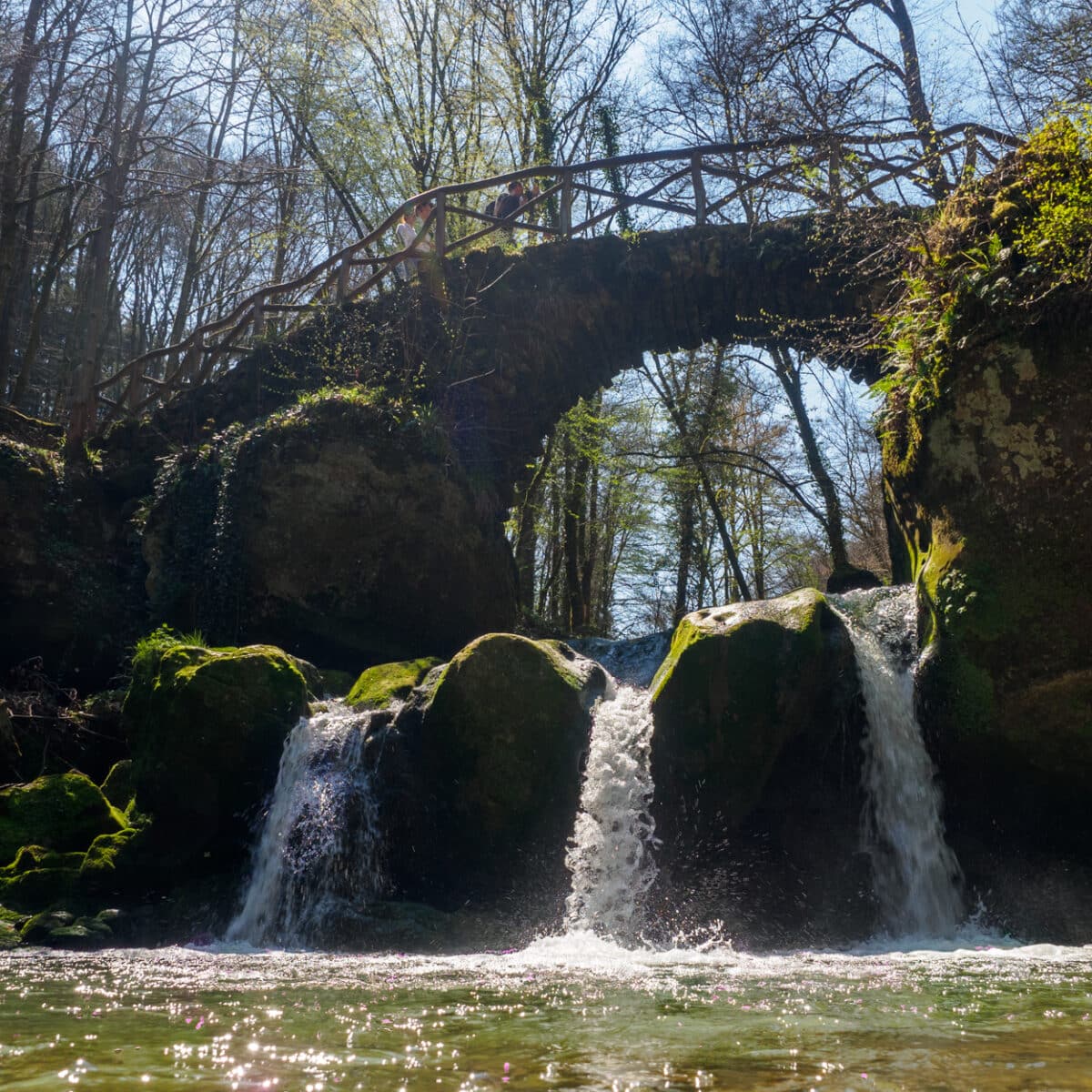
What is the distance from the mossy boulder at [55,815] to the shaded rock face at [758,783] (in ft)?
17.0

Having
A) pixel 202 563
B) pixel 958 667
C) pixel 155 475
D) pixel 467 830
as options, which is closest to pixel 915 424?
pixel 958 667

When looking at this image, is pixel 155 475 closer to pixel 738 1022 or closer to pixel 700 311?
pixel 700 311

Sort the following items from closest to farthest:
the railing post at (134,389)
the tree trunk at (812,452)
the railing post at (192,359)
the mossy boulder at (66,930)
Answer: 1. the mossy boulder at (66,930)
2. the railing post at (192,359)
3. the railing post at (134,389)
4. the tree trunk at (812,452)

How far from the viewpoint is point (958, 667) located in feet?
25.6

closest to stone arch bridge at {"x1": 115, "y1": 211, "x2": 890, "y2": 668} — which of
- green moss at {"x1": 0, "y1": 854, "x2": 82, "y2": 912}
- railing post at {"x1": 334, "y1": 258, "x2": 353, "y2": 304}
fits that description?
railing post at {"x1": 334, "y1": 258, "x2": 353, "y2": 304}

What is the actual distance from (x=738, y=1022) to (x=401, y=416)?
10044mm

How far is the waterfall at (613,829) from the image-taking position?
7.37 m

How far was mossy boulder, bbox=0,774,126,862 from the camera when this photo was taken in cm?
891

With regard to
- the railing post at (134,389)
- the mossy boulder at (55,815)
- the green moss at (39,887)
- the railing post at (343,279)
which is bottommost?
the green moss at (39,887)

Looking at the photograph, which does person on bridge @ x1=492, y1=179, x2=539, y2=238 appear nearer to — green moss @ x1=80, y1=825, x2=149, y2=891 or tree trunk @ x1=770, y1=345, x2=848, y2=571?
tree trunk @ x1=770, y1=345, x2=848, y2=571

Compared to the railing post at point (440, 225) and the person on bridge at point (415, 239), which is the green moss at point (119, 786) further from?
the railing post at point (440, 225)

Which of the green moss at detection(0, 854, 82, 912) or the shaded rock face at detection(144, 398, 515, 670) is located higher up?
the shaded rock face at detection(144, 398, 515, 670)

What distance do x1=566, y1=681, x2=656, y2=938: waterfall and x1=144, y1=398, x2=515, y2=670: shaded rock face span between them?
15.5 ft

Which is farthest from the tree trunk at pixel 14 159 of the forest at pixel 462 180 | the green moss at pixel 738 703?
the green moss at pixel 738 703
